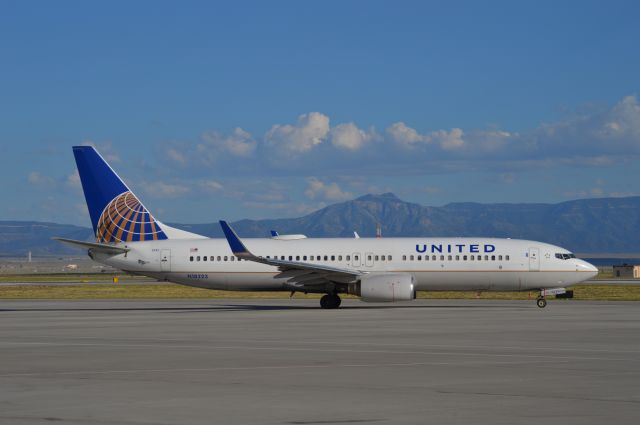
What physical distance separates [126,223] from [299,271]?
32.6ft

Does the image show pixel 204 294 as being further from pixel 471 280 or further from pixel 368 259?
pixel 471 280

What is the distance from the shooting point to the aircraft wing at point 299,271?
161ft

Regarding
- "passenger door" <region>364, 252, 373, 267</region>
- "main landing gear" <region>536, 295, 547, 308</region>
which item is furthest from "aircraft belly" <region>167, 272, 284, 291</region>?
"main landing gear" <region>536, 295, 547, 308</region>

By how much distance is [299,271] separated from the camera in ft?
168

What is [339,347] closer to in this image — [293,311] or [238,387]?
[238,387]

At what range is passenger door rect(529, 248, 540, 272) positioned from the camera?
5153 cm

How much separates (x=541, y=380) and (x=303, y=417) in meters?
6.14

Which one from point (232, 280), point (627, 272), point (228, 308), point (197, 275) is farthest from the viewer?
point (627, 272)

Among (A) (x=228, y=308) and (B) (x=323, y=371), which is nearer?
(B) (x=323, y=371)

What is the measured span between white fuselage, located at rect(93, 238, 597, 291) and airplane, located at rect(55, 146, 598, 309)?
0.16 feet

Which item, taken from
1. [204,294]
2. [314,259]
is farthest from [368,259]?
[204,294]

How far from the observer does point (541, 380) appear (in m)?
19.4

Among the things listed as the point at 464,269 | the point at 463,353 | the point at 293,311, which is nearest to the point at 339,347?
the point at 463,353

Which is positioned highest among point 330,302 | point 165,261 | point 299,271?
point 165,261
